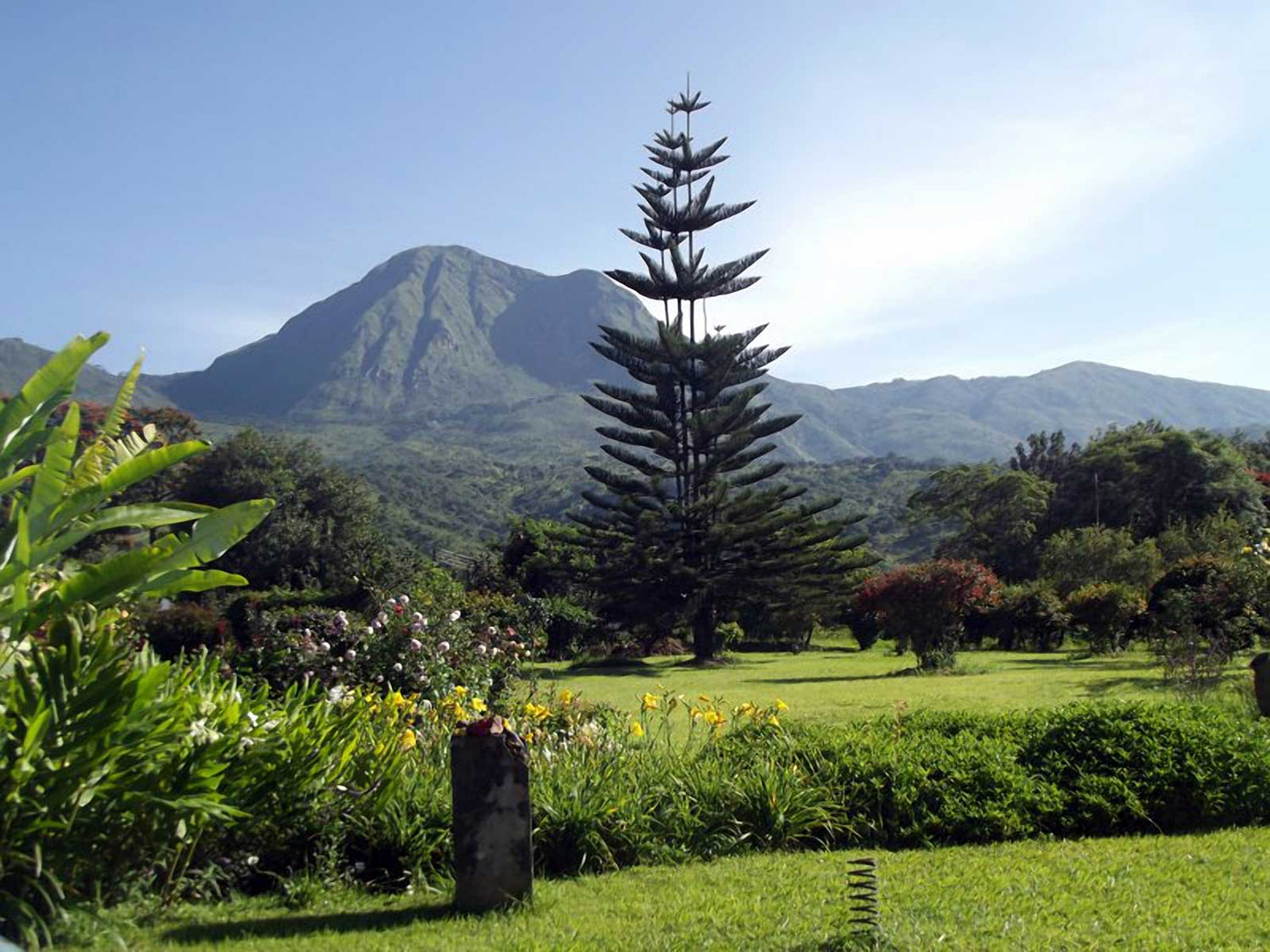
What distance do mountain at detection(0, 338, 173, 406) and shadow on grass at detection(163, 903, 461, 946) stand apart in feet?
402

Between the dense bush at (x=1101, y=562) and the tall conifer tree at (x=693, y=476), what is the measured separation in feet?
24.2

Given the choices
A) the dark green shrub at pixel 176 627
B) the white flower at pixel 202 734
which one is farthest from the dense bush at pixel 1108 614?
the white flower at pixel 202 734

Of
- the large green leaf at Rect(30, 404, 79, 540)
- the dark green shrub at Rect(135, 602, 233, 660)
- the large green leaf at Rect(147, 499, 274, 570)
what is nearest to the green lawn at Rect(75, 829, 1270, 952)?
the large green leaf at Rect(147, 499, 274, 570)

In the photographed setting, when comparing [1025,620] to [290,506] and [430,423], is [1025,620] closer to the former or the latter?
[290,506]

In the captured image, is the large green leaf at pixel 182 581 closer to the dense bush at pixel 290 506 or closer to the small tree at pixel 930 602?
the small tree at pixel 930 602

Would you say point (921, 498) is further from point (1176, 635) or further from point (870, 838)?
point (870, 838)

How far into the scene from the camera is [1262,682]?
6.97m

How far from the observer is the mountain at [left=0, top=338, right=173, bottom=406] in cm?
12501

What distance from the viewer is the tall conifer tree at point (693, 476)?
21.0m

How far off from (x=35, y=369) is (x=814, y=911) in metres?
138

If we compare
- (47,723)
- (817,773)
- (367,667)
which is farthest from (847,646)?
(47,723)

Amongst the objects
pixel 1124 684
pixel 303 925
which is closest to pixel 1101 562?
pixel 1124 684

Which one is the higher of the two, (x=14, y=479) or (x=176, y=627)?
(x=14, y=479)

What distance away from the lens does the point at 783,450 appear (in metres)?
185
